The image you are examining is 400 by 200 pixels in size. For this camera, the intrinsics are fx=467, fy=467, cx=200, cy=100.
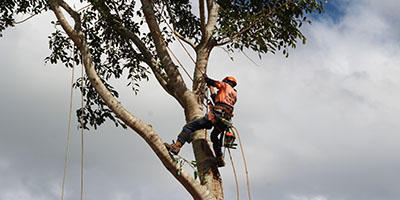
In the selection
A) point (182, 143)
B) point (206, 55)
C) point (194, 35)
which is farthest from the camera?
point (194, 35)

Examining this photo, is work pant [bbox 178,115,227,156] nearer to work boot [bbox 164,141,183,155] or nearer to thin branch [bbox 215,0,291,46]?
work boot [bbox 164,141,183,155]

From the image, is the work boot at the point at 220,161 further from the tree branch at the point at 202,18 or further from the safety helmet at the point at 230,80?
the tree branch at the point at 202,18

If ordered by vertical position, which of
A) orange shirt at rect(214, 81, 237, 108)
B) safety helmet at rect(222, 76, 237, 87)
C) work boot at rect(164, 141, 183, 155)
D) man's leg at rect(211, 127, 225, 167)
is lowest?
work boot at rect(164, 141, 183, 155)

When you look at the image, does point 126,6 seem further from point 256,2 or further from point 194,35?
point 256,2

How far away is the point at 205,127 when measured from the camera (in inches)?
276

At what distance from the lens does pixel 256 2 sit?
9.37 m

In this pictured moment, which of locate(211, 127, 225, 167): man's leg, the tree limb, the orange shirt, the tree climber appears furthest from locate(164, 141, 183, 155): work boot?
the orange shirt

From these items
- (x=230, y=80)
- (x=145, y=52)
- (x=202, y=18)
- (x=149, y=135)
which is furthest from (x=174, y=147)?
(x=202, y=18)

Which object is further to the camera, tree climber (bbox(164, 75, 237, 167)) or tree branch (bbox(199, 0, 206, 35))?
tree branch (bbox(199, 0, 206, 35))

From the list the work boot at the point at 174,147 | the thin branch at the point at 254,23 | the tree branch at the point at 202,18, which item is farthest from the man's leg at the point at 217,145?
the tree branch at the point at 202,18

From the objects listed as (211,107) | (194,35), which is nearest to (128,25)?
(194,35)

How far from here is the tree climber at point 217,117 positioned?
6803 millimetres

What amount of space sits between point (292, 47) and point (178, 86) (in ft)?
10.3

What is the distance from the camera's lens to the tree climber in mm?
6803
